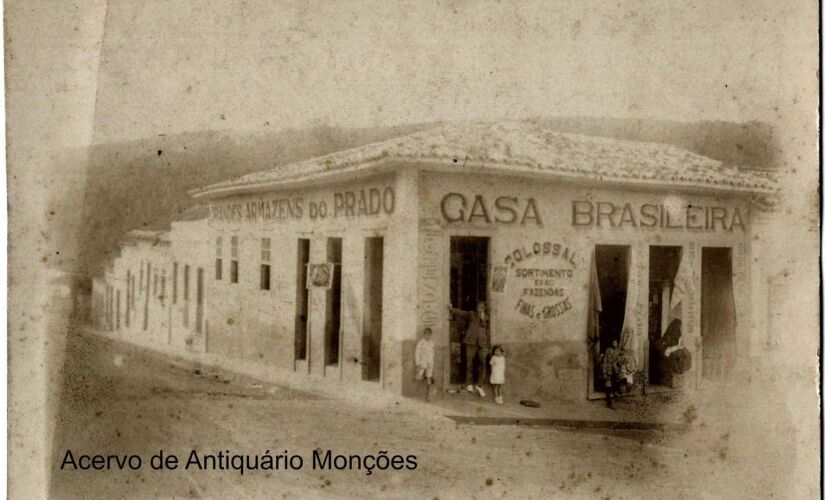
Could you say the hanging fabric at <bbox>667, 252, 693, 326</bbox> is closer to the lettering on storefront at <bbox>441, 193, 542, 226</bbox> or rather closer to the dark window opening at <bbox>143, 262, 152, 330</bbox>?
the lettering on storefront at <bbox>441, 193, 542, 226</bbox>

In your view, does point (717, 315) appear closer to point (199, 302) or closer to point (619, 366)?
point (619, 366)

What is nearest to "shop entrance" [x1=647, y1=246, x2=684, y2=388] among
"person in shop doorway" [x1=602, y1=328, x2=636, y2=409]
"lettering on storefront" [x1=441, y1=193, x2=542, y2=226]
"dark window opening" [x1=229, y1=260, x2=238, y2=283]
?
"person in shop doorway" [x1=602, y1=328, x2=636, y2=409]

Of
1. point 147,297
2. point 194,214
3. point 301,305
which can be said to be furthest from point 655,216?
point 147,297

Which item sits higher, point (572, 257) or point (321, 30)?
point (321, 30)

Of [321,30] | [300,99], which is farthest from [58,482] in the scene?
[321,30]

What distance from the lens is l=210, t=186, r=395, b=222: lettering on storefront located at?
17.4 feet

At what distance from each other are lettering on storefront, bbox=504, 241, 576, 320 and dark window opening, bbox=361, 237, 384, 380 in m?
0.70

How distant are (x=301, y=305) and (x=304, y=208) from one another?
540 millimetres

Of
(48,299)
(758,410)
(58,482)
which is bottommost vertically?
(58,482)

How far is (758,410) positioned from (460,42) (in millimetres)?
2601

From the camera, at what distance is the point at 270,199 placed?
211 inches

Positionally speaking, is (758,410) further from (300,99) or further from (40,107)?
(40,107)

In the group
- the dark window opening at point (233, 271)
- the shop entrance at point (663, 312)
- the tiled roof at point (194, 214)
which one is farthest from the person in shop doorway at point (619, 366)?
the tiled roof at point (194, 214)

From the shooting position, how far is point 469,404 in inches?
210
